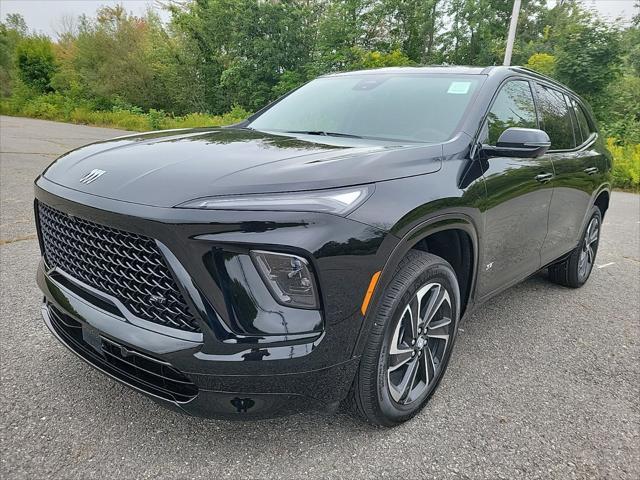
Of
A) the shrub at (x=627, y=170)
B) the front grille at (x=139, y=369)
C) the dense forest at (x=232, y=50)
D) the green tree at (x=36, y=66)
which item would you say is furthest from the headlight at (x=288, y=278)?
the green tree at (x=36, y=66)

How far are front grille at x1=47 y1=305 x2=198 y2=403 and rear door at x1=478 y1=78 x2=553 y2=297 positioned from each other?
5.38 ft

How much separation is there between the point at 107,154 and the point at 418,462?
189 cm

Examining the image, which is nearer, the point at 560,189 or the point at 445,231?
the point at 445,231

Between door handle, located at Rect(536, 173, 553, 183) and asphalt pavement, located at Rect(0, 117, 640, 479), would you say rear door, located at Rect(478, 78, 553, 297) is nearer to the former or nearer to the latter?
door handle, located at Rect(536, 173, 553, 183)

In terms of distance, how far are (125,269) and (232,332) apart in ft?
1.58

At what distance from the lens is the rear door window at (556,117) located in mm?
3336

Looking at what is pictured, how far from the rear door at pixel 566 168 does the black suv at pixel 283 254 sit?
0.75 metres

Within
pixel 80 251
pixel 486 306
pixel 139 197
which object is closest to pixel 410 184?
pixel 139 197

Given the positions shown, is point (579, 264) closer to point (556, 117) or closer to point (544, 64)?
point (556, 117)

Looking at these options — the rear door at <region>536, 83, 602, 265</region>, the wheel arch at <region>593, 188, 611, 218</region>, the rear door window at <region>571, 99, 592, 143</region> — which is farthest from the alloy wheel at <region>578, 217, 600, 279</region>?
the rear door window at <region>571, 99, 592, 143</region>

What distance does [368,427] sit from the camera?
2154mm

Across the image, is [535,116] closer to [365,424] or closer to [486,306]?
[486,306]

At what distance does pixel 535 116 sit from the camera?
3.20 metres

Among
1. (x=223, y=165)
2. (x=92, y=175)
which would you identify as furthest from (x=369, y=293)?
(x=92, y=175)
